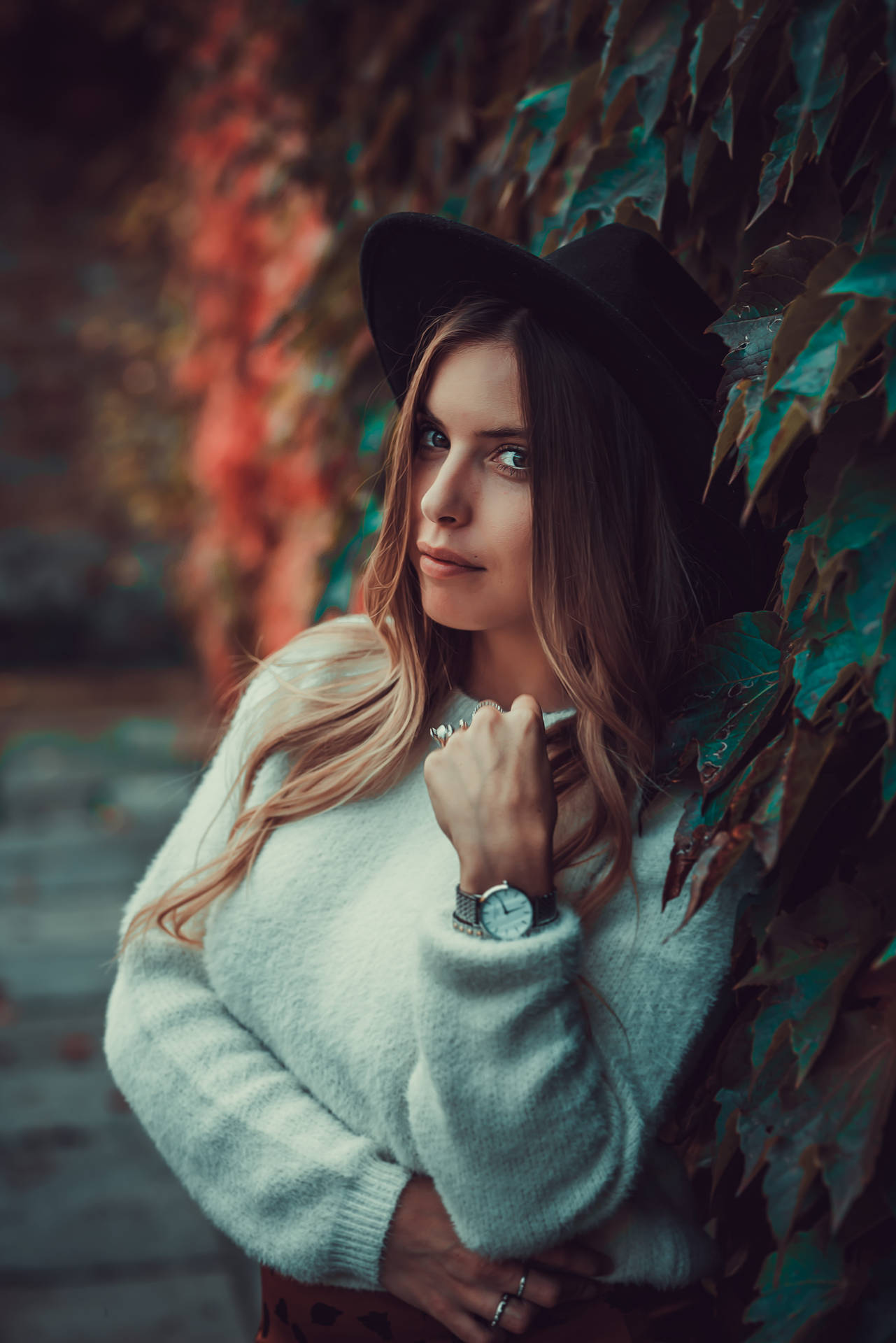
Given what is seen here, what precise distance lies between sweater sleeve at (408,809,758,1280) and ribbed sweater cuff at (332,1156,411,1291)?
104 mm

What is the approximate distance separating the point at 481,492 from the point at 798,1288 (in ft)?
2.84

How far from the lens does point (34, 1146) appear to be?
305cm

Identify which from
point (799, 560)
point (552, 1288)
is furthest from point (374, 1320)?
point (799, 560)

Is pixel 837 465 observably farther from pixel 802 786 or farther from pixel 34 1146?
pixel 34 1146

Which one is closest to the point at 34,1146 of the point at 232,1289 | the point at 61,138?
the point at 232,1289

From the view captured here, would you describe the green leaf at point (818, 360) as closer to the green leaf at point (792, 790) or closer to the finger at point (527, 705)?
the green leaf at point (792, 790)

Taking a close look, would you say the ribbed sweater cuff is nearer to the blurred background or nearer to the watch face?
the watch face

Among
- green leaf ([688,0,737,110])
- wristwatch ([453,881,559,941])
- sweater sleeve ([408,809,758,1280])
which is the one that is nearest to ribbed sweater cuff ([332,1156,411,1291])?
sweater sleeve ([408,809,758,1280])

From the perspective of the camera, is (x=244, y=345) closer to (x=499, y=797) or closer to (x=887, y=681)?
(x=499, y=797)

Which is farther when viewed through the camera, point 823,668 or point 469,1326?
point 469,1326

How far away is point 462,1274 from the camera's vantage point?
1.28m

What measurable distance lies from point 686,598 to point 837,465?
1.21 ft

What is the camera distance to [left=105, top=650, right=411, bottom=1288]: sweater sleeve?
1333 millimetres

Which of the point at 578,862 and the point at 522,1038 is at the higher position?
the point at 578,862
